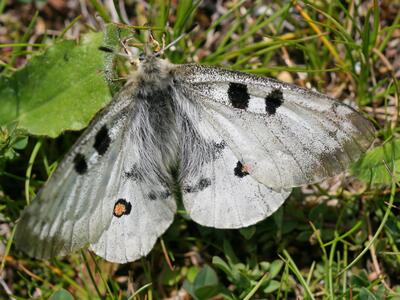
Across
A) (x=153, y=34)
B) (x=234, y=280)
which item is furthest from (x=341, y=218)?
(x=153, y=34)

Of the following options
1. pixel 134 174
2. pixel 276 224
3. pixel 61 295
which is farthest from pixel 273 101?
pixel 61 295

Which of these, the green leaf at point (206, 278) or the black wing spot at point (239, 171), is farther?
the green leaf at point (206, 278)

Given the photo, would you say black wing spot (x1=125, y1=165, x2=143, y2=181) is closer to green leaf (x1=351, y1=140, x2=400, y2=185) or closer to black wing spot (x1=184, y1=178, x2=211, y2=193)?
black wing spot (x1=184, y1=178, x2=211, y2=193)

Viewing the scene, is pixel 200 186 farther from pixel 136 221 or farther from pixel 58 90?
pixel 58 90

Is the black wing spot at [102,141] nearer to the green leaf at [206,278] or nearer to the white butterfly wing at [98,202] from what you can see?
the white butterfly wing at [98,202]

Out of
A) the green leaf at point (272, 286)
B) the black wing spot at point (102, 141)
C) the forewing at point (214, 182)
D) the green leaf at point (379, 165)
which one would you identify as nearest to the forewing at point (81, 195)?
the black wing spot at point (102, 141)

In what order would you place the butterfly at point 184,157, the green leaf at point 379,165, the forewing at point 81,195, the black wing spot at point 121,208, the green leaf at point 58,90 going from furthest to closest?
the green leaf at point 58,90 → the green leaf at point 379,165 → the black wing spot at point 121,208 → the butterfly at point 184,157 → the forewing at point 81,195

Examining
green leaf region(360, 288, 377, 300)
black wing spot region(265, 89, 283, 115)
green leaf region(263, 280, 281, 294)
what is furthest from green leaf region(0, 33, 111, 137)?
green leaf region(360, 288, 377, 300)
